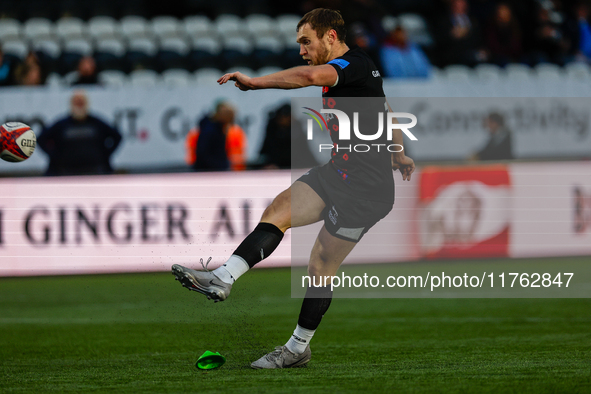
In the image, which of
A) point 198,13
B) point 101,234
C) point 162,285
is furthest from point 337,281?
point 198,13

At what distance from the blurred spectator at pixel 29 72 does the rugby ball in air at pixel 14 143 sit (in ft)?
23.1

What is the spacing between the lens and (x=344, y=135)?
4.90 metres

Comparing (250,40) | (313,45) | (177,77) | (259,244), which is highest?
(313,45)

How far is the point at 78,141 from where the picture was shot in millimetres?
10914

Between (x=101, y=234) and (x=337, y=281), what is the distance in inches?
122

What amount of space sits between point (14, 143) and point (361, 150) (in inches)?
96.4

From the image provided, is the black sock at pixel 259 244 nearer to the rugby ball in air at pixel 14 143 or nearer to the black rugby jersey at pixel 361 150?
the black rugby jersey at pixel 361 150

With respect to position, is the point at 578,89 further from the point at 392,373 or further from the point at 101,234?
the point at 392,373

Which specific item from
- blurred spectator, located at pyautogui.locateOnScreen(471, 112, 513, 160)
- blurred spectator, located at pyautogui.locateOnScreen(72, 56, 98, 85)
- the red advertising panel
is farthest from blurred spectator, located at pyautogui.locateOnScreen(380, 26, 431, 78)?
blurred spectator, located at pyautogui.locateOnScreen(72, 56, 98, 85)

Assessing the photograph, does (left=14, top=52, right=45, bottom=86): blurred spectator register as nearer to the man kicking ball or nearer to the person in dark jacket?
the person in dark jacket

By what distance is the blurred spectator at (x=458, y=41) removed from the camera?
48.2ft

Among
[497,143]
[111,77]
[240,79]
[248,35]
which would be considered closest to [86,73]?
[111,77]

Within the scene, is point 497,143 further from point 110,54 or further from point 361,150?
point 361,150

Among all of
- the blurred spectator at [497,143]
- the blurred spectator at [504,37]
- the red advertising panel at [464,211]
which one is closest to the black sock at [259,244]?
the red advertising panel at [464,211]
